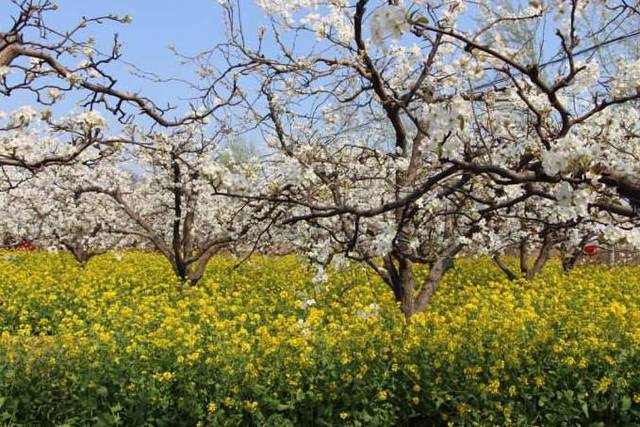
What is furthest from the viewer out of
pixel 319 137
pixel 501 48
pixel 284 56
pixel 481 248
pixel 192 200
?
pixel 192 200

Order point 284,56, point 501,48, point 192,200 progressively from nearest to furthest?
point 501,48 → point 284,56 → point 192,200

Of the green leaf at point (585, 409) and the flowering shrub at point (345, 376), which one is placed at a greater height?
the flowering shrub at point (345, 376)

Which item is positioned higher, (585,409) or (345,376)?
(345,376)

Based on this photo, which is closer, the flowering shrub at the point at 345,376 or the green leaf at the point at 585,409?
the green leaf at the point at 585,409

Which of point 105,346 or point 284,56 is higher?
point 284,56

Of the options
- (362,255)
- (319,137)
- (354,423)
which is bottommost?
(354,423)

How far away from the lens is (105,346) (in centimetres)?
550

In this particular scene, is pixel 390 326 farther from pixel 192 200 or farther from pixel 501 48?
pixel 192 200

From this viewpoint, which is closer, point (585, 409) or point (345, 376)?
point (585, 409)

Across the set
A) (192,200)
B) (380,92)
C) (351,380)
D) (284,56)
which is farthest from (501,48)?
(192,200)

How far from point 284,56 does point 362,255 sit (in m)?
1.98

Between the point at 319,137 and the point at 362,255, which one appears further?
the point at 319,137

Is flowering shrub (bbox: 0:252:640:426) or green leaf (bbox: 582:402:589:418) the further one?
flowering shrub (bbox: 0:252:640:426)

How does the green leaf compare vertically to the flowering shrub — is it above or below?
below
